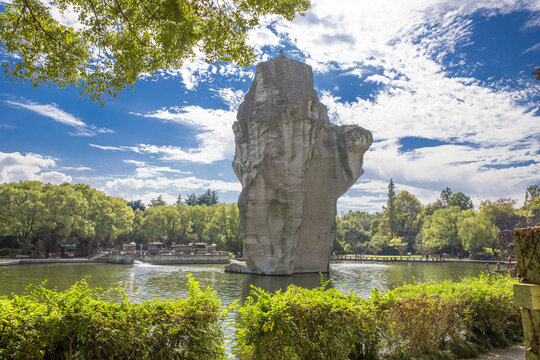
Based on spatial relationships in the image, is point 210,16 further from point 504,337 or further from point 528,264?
point 504,337

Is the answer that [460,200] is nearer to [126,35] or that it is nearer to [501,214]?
[501,214]

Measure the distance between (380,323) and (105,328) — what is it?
4.37 m

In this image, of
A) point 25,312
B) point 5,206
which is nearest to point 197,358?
point 25,312

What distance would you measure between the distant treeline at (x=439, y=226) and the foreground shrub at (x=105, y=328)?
53.5 m

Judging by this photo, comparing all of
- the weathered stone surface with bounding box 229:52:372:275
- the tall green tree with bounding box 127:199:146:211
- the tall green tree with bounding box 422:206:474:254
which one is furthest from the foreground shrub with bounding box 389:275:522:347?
the tall green tree with bounding box 127:199:146:211

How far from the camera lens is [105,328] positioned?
15.1ft

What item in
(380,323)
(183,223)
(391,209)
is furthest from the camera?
(391,209)

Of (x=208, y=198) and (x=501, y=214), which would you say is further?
(x=208, y=198)

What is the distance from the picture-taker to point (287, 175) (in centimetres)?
2994

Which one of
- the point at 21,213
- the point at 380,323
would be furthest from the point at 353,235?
the point at 380,323

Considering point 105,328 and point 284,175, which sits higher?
point 284,175

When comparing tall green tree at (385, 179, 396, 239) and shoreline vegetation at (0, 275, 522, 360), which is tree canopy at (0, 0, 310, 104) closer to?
shoreline vegetation at (0, 275, 522, 360)

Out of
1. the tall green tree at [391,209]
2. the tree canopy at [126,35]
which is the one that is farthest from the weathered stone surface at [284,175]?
the tall green tree at [391,209]

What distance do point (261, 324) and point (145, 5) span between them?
26.2 feet
